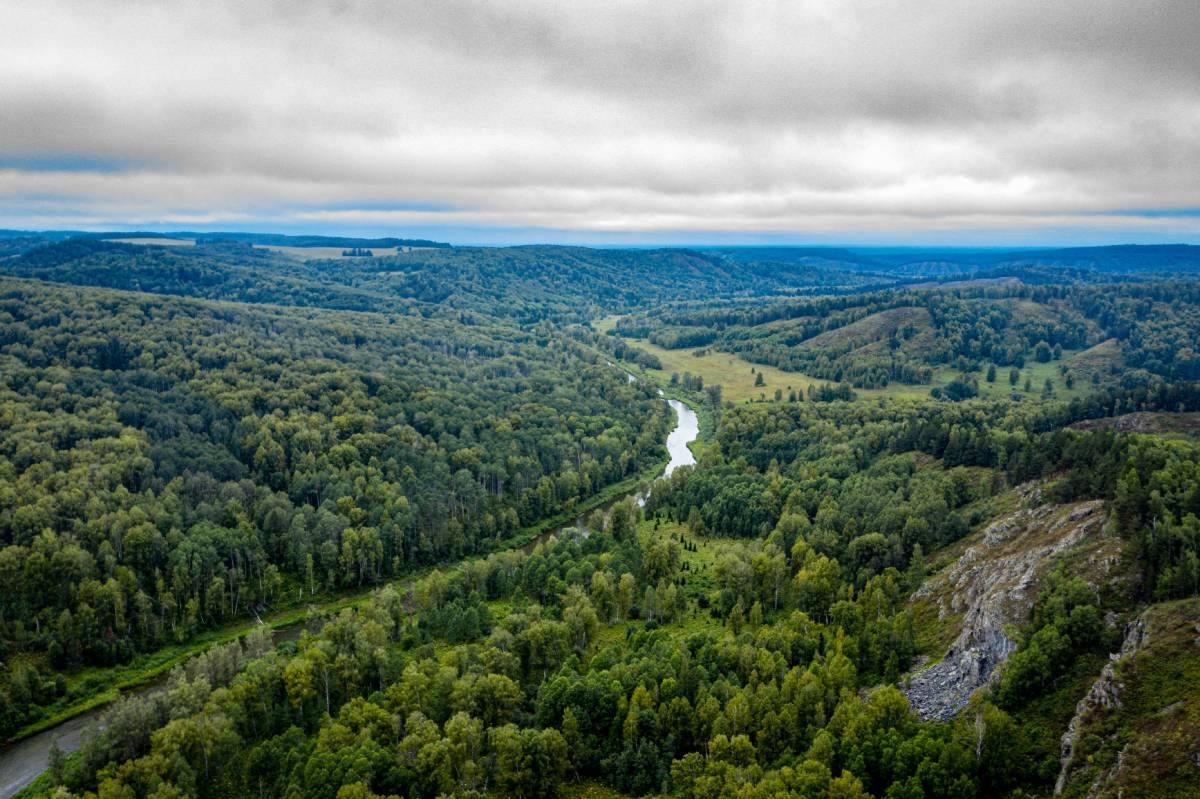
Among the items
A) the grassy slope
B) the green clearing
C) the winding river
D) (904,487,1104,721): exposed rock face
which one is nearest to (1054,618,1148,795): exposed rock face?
the grassy slope

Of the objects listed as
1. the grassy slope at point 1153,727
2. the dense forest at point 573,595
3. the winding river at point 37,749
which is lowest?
the winding river at point 37,749

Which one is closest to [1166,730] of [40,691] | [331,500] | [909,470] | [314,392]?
[909,470]

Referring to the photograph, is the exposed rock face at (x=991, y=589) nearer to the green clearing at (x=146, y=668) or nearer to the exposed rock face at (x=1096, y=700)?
the exposed rock face at (x=1096, y=700)

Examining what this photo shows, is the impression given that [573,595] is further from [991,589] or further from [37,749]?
[37,749]

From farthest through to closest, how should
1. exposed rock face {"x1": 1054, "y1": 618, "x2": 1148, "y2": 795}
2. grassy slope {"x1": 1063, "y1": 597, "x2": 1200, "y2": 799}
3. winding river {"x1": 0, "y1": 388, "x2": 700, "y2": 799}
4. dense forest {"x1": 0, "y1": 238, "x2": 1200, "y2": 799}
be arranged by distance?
1. winding river {"x1": 0, "y1": 388, "x2": 700, "y2": 799}
2. dense forest {"x1": 0, "y1": 238, "x2": 1200, "y2": 799}
3. exposed rock face {"x1": 1054, "y1": 618, "x2": 1148, "y2": 795}
4. grassy slope {"x1": 1063, "y1": 597, "x2": 1200, "y2": 799}

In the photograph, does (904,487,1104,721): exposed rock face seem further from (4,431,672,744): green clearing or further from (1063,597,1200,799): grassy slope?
(4,431,672,744): green clearing

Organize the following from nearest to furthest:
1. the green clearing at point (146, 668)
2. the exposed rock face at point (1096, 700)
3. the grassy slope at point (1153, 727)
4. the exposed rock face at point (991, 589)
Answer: the grassy slope at point (1153, 727) → the exposed rock face at point (1096, 700) → the exposed rock face at point (991, 589) → the green clearing at point (146, 668)

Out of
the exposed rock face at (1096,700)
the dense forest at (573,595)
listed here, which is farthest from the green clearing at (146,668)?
the exposed rock face at (1096,700)

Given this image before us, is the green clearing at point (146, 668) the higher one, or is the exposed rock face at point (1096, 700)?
the exposed rock face at point (1096, 700)
